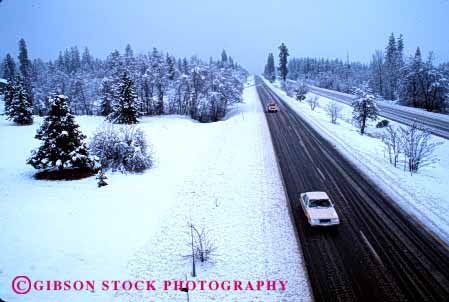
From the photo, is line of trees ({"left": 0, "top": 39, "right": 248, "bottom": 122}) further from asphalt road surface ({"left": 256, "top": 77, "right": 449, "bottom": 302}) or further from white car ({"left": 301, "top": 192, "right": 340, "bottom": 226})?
white car ({"left": 301, "top": 192, "right": 340, "bottom": 226})

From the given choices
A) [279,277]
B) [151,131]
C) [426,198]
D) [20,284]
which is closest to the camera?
[20,284]

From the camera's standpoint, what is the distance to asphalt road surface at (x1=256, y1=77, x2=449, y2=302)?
9.08m

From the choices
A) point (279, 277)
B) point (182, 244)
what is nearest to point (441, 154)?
point (279, 277)

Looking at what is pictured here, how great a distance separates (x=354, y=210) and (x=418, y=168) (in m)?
11.3

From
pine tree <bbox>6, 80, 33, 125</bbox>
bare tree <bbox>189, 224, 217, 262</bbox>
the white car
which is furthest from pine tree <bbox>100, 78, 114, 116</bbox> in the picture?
the white car

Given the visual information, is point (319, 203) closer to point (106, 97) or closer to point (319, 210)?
point (319, 210)

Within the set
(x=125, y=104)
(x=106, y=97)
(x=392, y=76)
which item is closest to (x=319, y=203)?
(x=125, y=104)

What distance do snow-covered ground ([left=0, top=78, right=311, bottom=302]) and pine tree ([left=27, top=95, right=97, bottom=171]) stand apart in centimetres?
167

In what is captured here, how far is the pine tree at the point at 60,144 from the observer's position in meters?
18.8

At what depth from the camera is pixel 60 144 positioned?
18922 mm

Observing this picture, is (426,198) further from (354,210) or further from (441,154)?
Result: (441,154)

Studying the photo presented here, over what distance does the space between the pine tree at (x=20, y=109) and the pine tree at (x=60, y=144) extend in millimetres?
29744

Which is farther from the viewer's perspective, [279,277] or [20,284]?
[279,277]

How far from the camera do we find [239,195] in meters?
16.9
